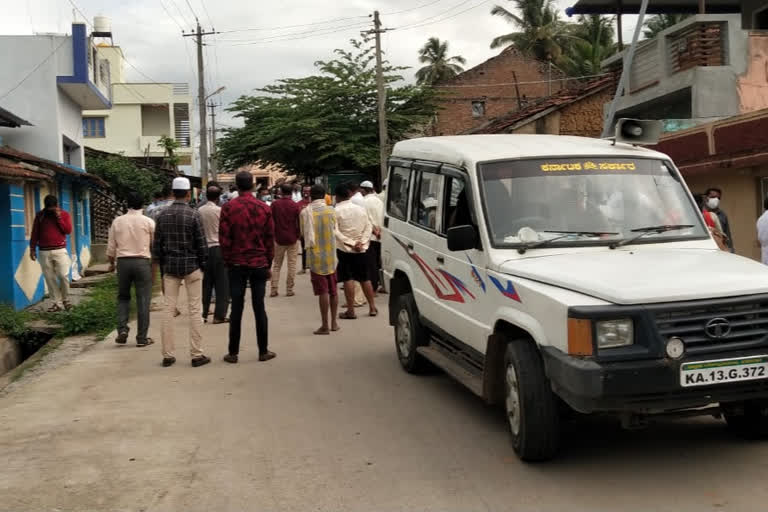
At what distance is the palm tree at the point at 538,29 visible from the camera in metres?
51.4

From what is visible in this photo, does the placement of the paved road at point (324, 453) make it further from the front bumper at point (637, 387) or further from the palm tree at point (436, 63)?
the palm tree at point (436, 63)

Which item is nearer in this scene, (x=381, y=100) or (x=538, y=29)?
(x=381, y=100)

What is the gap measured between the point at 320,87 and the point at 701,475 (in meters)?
29.7

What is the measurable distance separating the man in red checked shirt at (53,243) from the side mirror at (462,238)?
27.6 feet

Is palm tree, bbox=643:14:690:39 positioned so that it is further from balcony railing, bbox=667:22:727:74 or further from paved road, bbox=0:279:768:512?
paved road, bbox=0:279:768:512

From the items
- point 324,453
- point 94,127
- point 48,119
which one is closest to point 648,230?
point 324,453

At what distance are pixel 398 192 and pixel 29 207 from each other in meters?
9.61

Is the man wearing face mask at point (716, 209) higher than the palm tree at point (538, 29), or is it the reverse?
the palm tree at point (538, 29)

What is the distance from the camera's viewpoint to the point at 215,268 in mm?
11664

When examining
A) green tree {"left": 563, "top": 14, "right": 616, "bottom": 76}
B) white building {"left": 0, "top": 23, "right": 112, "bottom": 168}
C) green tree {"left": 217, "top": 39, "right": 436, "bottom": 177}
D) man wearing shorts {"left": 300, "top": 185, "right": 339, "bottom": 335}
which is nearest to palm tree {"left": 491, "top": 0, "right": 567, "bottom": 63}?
green tree {"left": 563, "top": 14, "right": 616, "bottom": 76}

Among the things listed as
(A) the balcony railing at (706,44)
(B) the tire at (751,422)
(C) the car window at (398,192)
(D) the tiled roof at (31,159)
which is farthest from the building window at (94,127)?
(B) the tire at (751,422)

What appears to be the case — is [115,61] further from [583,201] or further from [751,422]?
[751,422]

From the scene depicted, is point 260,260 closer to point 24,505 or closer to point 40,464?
point 40,464

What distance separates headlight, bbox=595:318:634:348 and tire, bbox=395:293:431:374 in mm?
3425
